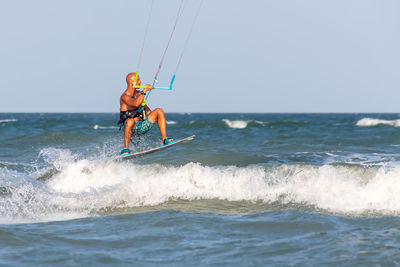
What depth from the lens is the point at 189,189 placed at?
11.0 m

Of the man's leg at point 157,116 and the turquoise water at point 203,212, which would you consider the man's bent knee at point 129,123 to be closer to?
the man's leg at point 157,116

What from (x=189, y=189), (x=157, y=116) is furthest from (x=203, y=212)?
(x=157, y=116)

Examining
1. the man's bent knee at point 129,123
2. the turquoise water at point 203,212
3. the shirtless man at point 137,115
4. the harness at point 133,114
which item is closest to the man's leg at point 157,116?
the shirtless man at point 137,115

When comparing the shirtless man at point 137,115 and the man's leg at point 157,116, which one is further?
the man's leg at point 157,116

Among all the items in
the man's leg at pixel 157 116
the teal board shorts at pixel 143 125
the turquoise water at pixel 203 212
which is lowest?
the turquoise water at pixel 203 212

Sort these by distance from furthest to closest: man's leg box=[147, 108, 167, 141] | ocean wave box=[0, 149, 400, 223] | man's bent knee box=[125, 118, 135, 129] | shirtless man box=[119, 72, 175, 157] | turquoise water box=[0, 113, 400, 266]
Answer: man's bent knee box=[125, 118, 135, 129] → man's leg box=[147, 108, 167, 141] → shirtless man box=[119, 72, 175, 157] → ocean wave box=[0, 149, 400, 223] → turquoise water box=[0, 113, 400, 266]

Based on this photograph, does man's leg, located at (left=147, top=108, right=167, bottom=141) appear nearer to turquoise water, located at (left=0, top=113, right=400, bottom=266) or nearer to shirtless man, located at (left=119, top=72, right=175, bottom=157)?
shirtless man, located at (left=119, top=72, right=175, bottom=157)

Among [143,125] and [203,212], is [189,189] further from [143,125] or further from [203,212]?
[203,212]

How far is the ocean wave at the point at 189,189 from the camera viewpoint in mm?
8977

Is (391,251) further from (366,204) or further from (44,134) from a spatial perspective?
(44,134)

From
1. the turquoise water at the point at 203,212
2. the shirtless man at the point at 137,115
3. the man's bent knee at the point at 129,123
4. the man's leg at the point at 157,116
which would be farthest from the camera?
the man's bent knee at the point at 129,123

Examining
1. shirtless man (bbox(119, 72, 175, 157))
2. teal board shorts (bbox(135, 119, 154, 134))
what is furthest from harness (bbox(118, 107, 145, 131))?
teal board shorts (bbox(135, 119, 154, 134))

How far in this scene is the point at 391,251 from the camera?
19.2ft

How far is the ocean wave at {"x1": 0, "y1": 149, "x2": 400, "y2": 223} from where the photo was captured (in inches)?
353
